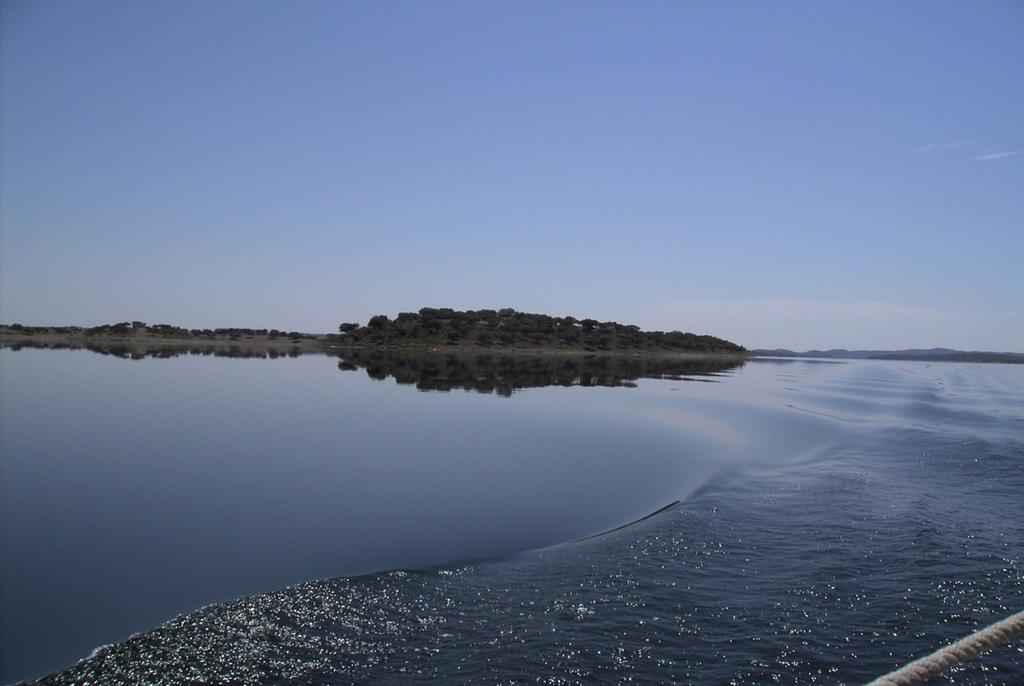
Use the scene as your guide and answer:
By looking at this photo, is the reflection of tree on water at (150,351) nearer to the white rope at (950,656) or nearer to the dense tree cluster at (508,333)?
the dense tree cluster at (508,333)

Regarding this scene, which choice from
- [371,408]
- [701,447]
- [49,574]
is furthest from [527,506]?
[371,408]

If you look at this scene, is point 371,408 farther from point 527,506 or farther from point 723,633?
point 723,633

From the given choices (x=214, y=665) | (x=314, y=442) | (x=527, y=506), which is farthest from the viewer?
(x=314, y=442)

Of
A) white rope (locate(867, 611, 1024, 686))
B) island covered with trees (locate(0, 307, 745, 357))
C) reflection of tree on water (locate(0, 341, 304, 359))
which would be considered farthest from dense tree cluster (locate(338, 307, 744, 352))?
white rope (locate(867, 611, 1024, 686))

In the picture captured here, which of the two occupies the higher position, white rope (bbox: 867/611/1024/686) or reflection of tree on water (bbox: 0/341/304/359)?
reflection of tree on water (bbox: 0/341/304/359)

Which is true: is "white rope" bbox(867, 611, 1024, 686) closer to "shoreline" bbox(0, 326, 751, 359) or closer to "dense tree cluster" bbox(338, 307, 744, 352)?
"shoreline" bbox(0, 326, 751, 359)

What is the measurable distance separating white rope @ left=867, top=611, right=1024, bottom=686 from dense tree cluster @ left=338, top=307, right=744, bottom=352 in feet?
333

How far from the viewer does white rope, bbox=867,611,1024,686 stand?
10.6 feet

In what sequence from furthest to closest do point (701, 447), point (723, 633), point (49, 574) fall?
point (701, 447)
point (49, 574)
point (723, 633)

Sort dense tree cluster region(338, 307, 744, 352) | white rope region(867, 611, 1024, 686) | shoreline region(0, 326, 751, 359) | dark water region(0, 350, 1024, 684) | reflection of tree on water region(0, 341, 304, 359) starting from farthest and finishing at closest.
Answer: dense tree cluster region(338, 307, 744, 352)
shoreline region(0, 326, 751, 359)
reflection of tree on water region(0, 341, 304, 359)
dark water region(0, 350, 1024, 684)
white rope region(867, 611, 1024, 686)

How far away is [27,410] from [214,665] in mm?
18488

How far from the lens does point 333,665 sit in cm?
525

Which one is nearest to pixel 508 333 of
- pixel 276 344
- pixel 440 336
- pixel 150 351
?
pixel 440 336

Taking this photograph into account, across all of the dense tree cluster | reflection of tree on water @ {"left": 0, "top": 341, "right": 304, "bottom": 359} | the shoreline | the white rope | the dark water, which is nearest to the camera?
the white rope
